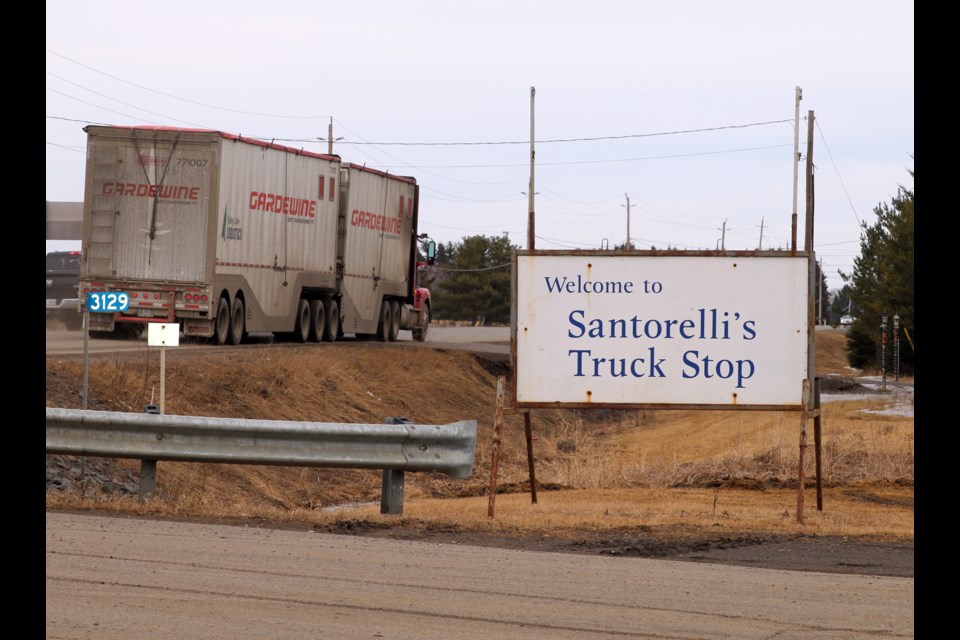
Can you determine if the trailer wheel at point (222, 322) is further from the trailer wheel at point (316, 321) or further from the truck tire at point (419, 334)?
the truck tire at point (419, 334)

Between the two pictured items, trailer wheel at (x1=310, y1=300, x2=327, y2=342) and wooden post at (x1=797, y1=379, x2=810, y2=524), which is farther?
trailer wheel at (x1=310, y1=300, x2=327, y2=342)

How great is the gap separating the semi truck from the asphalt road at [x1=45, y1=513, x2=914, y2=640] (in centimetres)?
1654

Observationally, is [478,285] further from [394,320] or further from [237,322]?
[237,322]

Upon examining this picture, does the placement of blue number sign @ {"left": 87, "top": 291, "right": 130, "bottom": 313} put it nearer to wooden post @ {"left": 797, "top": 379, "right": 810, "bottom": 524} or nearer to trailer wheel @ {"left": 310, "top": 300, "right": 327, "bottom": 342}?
wooden post @ {"left": 797, "top": 379, "right": 810, "bottom": 524}

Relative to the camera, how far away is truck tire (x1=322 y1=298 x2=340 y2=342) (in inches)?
1395

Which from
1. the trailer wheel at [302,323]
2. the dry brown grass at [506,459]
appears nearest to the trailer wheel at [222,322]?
the dry brown grass at [506,459]

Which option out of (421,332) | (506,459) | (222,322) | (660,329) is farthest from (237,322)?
(660,329)

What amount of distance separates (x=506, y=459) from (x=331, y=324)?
12.5 meters

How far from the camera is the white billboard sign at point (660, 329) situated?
12.7m

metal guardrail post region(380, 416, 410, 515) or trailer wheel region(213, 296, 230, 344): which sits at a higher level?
trailer wheel region(213, 296, 230, 344)

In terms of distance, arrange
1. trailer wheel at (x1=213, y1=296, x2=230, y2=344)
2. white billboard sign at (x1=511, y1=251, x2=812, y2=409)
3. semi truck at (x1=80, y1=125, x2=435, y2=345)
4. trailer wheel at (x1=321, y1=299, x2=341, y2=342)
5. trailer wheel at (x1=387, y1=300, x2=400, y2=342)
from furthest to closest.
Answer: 1. trailer wheel at (x1=387, y1=300, x2=400, y2=342)
2. trailer wheel at (x1=321, y1=299, x2=341, y2=342)
3. trailer wheel at (x1=213, y1=296, x2=230, y2=344)
4. semi truck at (x1=80, y1=125, x2=435, y2=345)
5. white billboard sign at (x1=511, y1=251, x2=812, y2=409)

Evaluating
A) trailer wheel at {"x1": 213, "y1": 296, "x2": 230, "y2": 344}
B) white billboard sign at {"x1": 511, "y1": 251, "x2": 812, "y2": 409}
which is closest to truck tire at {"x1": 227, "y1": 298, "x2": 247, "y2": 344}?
trailer wheel at {"x1": 213, "y1": 296, "x2": 230, "y2": 344}

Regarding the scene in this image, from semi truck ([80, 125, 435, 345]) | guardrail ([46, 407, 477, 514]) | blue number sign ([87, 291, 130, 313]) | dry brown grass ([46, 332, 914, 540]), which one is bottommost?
dry brown grass ([46, 332, 914, 540])

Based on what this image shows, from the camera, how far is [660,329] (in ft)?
42.0
